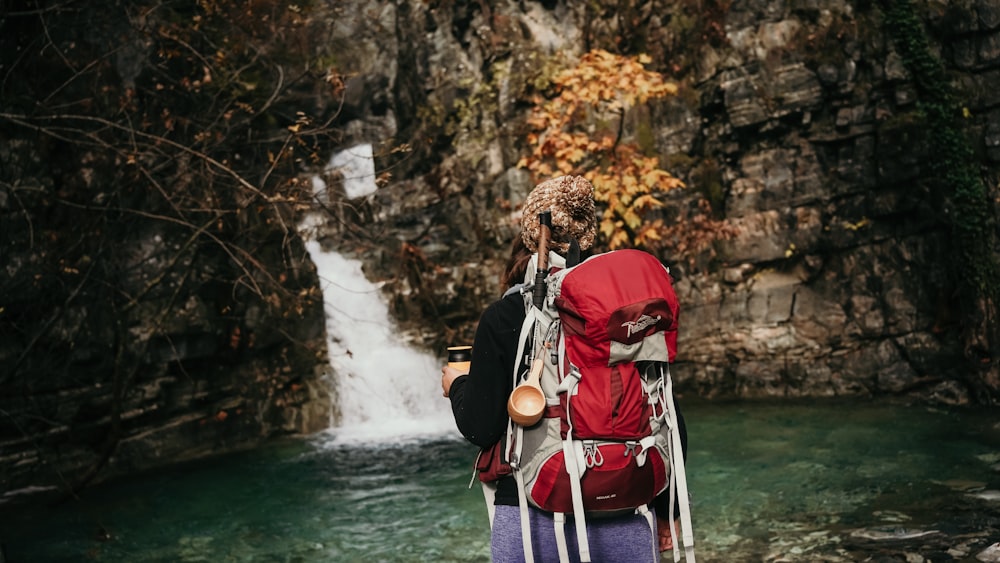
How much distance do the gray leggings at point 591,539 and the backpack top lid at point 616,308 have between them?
48cm

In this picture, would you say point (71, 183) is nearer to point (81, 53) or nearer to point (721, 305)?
point (81, 53)

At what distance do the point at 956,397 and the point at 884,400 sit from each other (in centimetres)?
86

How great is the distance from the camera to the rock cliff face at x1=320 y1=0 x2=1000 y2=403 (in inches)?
455

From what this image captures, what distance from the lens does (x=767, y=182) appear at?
1259 cm

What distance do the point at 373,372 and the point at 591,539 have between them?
1047 centimetres

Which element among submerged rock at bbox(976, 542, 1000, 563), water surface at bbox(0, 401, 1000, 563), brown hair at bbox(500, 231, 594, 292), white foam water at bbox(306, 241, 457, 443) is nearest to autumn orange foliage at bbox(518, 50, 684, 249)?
water surface at bbox(0, 401, 1000, 563)

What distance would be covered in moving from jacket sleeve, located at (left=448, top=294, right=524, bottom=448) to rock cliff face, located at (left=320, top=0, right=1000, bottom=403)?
10.2 meters

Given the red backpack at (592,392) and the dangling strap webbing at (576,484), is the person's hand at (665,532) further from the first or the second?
the dangling strap webbing at (576,484)

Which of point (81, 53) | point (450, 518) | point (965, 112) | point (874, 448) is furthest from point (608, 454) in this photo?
point (965, 112)

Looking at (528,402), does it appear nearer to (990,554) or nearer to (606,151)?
(990,554)

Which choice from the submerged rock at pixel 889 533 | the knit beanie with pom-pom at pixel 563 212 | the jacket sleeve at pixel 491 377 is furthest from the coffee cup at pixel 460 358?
the submerged rock at pixel 889 533

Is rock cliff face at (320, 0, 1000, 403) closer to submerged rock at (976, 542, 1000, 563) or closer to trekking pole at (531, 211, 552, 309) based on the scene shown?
submerged rock at (976, 542, 1000, 563)

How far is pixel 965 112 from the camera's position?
11.3 m

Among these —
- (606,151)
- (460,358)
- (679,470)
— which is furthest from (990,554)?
(606,151)
